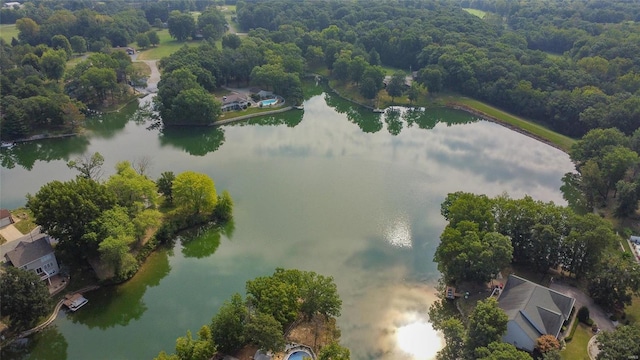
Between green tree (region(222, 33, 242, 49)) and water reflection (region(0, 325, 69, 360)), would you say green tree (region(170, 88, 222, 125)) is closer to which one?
green tree (region(222, 33, 242, 49))

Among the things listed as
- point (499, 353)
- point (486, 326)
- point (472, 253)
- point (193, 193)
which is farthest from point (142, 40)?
point (499, 353)

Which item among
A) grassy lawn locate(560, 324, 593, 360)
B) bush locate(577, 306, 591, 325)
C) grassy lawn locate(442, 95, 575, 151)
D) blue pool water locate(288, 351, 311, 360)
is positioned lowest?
blue pool water locate(288, 351, 311, 360)

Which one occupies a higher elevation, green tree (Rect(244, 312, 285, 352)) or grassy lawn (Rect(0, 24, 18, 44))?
green tree (Rect(244, 312, 285, 352))

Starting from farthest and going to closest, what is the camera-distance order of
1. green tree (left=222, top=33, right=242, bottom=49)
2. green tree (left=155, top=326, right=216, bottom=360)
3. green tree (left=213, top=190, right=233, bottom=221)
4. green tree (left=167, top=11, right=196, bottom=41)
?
green tree (left=167, top=11, right=196, bottom=41) → green tree (left=222, top=33, right=242, bottom=49) → green tree (left=213, top=190, right=233, bottom=221) → green tree (left=155, top=326, right=216, bottom=360)

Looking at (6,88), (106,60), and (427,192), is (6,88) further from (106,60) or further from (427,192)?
(427,192)

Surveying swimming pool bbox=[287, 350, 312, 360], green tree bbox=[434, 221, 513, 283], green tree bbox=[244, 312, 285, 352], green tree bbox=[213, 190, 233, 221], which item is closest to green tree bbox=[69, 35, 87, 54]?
green tree bbox=[213, 190, 233, 221]

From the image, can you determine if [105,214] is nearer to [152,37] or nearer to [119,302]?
[119,302]
